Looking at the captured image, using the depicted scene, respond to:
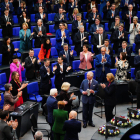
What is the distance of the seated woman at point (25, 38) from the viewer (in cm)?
1115

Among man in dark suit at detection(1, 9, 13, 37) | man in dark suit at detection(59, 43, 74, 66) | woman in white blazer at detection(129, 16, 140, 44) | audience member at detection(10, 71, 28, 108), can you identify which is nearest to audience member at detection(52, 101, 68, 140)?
audience member at detection(10, 71, 28, 108)

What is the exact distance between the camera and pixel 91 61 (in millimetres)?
10742

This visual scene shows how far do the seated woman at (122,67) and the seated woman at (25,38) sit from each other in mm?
3388

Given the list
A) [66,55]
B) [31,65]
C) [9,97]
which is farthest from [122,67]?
[9,97]

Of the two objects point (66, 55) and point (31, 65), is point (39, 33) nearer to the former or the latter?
point (66, 55)

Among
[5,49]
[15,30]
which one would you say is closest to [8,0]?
[15,30]

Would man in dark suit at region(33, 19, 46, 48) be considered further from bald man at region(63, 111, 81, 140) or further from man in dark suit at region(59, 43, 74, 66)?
bald man at region(63, 111, 81, 140)

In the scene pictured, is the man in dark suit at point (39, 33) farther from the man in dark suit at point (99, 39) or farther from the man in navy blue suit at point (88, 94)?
the man in navy blue suit at point (88, 94)

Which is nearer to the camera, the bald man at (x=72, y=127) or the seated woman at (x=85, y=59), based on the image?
the bald man at (x=72, y=127)

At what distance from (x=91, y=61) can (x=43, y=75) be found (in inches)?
92.5

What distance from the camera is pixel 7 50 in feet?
33.9

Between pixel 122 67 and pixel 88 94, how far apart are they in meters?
2.35

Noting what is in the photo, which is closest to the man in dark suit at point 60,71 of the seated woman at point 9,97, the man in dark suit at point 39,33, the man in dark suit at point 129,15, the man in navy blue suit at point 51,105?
the seated woman at point 9,97

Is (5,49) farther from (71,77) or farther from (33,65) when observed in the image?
(71,77)
